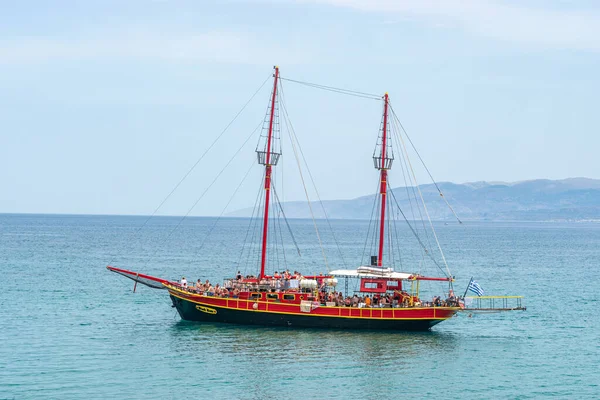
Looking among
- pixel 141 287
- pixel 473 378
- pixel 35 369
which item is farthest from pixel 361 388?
pixel 141 287

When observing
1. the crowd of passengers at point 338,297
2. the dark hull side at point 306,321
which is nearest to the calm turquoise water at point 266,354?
the dark hull side at point 306,321

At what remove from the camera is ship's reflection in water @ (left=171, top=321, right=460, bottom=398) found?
4875 centimetres

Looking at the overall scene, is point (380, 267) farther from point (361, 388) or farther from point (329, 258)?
point (329, 258)

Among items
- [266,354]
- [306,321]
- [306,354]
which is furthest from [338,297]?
[266,354]

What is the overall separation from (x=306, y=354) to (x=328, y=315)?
877cm

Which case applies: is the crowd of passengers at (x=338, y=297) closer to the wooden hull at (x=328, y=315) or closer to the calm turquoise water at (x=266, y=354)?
the wooden hull at (x=328, y=315)

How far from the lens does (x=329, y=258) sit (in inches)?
5910

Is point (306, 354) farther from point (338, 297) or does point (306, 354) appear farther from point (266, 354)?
point (338, 297)

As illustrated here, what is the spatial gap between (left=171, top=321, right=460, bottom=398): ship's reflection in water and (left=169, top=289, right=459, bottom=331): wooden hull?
714mm

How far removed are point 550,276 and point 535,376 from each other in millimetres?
67745

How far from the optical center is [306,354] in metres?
55.2

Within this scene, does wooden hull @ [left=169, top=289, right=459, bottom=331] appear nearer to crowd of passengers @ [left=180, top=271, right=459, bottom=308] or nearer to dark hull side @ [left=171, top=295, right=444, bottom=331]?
dark hull side @ [left=171, top=295, right=444, bottom=331]

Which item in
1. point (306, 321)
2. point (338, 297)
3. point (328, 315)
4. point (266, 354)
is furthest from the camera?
point (338, 297)

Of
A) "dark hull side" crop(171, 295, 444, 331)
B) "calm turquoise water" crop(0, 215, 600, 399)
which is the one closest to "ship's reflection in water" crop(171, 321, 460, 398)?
"calm turquoise water" crop(0, 215, 600, 399)
